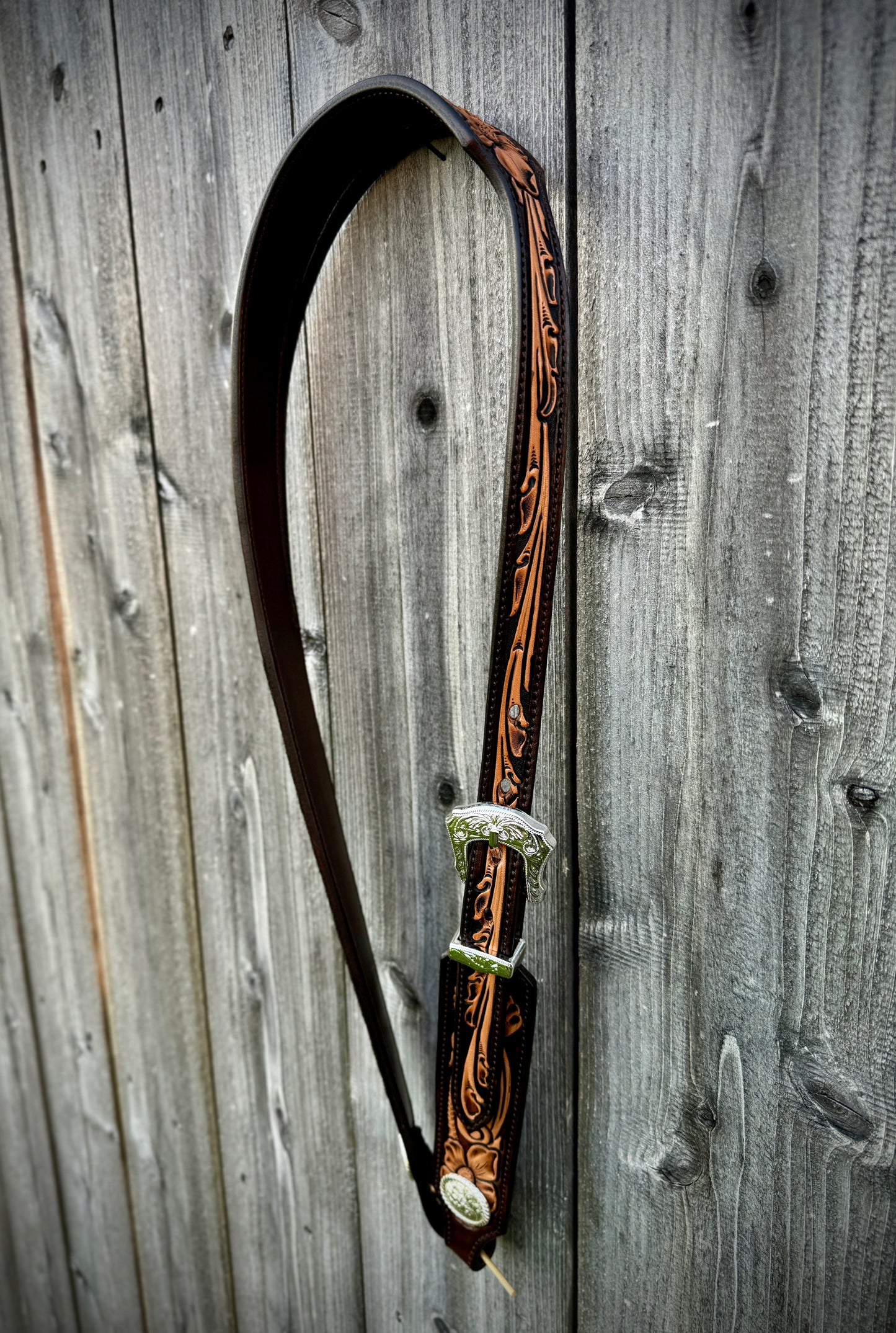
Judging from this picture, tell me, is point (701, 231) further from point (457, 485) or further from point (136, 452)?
point (136, 452)

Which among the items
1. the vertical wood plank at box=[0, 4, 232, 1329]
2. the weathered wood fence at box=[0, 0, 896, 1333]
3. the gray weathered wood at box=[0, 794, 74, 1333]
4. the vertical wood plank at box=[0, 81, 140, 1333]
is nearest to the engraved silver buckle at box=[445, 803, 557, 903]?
the weathered wood fence at box=[0, 0, 896, 1333]

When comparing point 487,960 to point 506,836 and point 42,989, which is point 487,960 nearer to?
point 506,836

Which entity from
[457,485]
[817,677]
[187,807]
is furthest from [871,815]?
[187,807]

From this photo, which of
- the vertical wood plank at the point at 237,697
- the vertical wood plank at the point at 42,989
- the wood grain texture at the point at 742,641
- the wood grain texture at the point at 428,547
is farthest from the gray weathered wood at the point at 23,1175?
the wood grain texture at the point at 742,641

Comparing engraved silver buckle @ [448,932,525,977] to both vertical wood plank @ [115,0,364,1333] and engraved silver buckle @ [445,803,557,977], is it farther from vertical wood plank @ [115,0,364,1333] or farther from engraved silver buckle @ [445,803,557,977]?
vertical wood plank @ [115,0,364,1333]

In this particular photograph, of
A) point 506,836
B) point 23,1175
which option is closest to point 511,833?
point 506,836
